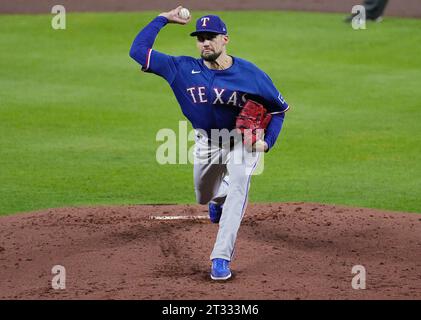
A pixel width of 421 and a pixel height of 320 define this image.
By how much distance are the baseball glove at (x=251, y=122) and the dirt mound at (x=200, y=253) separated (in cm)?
91

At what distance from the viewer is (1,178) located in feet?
33.6

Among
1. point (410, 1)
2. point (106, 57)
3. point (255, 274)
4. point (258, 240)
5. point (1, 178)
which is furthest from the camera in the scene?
point (410, 1)

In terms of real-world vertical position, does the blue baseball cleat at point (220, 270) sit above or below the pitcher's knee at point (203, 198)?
below

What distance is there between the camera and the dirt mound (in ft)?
20.7

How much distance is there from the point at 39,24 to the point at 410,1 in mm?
7486

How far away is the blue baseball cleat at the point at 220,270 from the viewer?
6527 millimetres

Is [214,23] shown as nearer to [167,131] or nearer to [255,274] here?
[255,274]

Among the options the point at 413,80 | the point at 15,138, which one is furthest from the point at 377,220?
the point at 413,80
